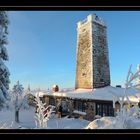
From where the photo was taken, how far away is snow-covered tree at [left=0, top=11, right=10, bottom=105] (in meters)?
3.88

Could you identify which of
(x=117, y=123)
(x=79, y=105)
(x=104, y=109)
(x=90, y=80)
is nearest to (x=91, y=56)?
(x=90, y=80)

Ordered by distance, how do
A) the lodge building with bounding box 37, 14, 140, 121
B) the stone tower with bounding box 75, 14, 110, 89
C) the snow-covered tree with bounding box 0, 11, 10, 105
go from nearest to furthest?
the snow-covered tree with bounding box 0, 11, 10, 105 → the lodge building with bounding box 37, 14, 140, 121 → the stone tower with bounding box 75, 14, 110, 89

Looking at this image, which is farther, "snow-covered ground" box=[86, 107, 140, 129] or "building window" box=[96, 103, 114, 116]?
"building window" box=[96, 103, 114, 116]

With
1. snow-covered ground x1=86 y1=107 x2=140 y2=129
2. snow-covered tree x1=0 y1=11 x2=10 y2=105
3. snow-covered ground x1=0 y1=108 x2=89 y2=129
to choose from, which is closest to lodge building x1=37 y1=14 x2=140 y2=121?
snow-covered tree x1=0 y1=11 x2=10 y2=105

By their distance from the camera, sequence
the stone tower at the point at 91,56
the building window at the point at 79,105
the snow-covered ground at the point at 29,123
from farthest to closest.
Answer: the stone tower at the point at 91,56
the building window at the point at 79,105
the snow-covered ground at the point at 29,123

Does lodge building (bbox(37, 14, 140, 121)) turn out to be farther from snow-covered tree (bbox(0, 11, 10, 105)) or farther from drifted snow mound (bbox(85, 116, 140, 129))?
drifted snow mound (bbox(85, 116, 140, 129))

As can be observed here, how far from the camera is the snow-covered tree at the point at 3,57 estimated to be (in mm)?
3876

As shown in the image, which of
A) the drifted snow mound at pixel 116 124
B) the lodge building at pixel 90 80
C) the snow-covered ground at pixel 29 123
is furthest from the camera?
the lodge building at pixel 90 80

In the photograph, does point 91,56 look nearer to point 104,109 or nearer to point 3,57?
point 104,109

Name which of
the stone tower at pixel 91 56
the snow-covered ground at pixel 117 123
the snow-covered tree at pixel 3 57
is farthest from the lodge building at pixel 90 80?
the snow-covered ground at pixel 117 123

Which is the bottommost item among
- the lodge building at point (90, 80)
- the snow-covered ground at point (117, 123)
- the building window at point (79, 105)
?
the building window at point (79, 105)

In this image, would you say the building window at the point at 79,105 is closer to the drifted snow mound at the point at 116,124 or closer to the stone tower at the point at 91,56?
the stone tower at the point at 91,56

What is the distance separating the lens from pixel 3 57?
13.1 feet
